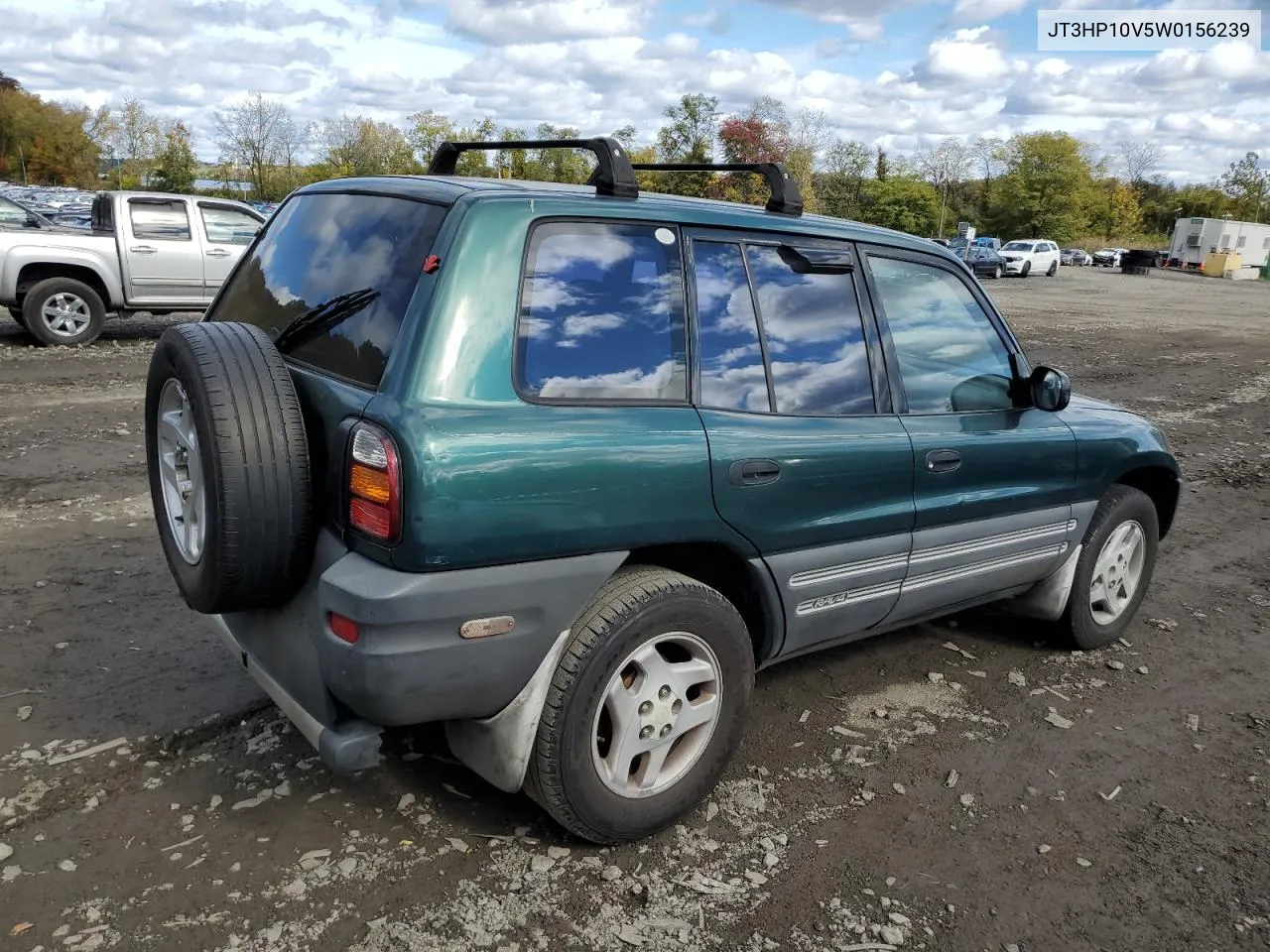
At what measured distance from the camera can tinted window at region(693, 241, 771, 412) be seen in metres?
3.05

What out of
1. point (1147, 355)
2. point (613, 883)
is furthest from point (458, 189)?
point (1147, 355)

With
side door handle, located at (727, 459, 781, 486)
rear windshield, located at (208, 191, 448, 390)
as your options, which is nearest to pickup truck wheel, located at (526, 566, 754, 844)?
side door handle, located at (727, 459, 781, 486)

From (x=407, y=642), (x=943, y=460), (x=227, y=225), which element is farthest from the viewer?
(x=227, y=225)

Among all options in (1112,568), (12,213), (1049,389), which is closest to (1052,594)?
(1112,568)

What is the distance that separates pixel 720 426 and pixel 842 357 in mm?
690

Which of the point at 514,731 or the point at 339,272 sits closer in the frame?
the point at 514,731

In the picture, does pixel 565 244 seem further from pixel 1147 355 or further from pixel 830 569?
pixel 1147 355

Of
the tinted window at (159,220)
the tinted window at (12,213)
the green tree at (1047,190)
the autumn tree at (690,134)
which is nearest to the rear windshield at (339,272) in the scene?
the tinted window at (159,220)

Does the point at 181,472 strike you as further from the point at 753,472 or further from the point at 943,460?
the point at 943,460

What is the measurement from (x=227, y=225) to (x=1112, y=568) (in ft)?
39.8

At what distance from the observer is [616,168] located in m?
3.05

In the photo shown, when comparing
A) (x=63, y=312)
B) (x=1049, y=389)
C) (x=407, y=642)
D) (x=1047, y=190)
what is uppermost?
(x=1047, y=190)

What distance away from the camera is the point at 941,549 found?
12.1 feet

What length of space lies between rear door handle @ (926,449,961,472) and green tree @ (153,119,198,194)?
47.7 metres
